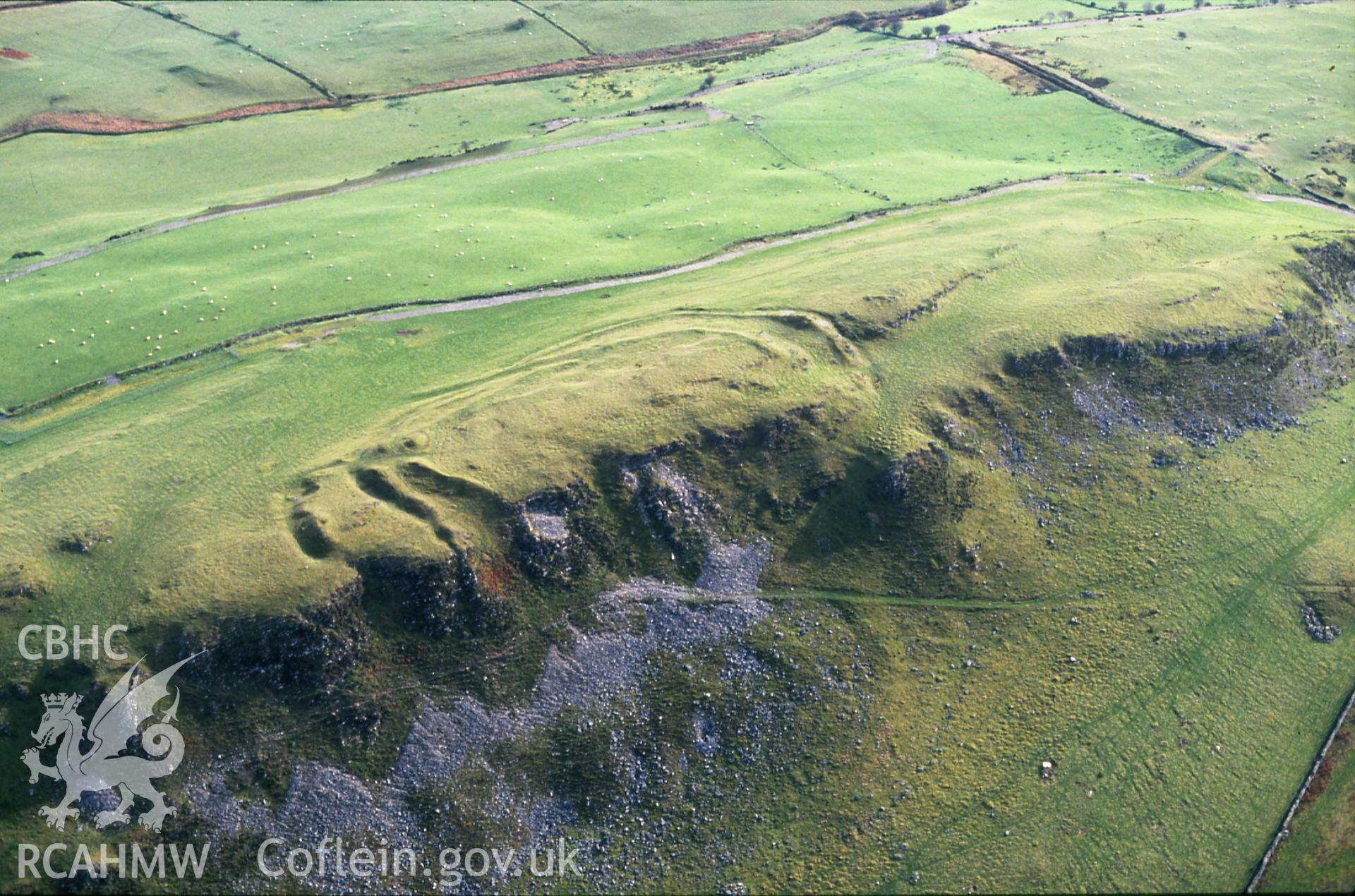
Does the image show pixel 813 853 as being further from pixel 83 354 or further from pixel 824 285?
pixel 83 354

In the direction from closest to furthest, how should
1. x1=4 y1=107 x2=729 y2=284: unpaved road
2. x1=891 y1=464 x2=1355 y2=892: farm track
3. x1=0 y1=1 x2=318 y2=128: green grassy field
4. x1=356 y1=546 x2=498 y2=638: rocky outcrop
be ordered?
x1=356 y1=546 x2=498 y2=638: rocky outcrop < x1=891 y1=464 x2=1355 y2=892: farm track < x1=4 y1=107 x2=729 y2=284: unpaved road < x1=0 y1=1 x2=318 y2=128: green grassy field

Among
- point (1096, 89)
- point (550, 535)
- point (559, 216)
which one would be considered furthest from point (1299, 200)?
point (550, 535)

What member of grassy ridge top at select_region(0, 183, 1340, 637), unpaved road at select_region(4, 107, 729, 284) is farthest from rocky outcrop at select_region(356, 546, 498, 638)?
unpaved road at select_region(4, 107, 729, 284)

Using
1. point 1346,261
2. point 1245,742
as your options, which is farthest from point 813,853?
Result: point 1346,261

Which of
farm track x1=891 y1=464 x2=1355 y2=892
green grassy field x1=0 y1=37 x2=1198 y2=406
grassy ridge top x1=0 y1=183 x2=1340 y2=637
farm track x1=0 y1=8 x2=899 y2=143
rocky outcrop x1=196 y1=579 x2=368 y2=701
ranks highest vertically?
farm track x1=0 y1=8 x2=899 y2=143

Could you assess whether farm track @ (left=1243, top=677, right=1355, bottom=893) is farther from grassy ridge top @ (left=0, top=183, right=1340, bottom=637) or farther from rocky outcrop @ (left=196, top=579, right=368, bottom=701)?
rocky outcrop @ (left=196, top=579, right=368, bottom=701)

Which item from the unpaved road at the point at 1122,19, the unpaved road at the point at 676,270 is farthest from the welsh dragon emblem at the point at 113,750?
the unpaved road at the point at 1122,19
